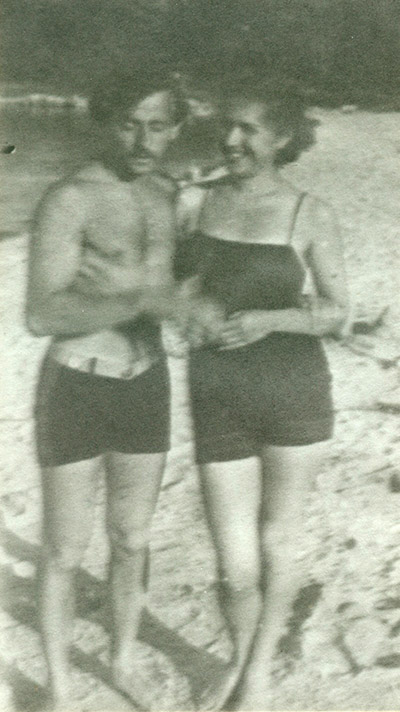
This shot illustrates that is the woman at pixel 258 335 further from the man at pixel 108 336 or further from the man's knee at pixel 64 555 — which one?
the man's knee at pixel 64 555

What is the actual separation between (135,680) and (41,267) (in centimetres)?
143

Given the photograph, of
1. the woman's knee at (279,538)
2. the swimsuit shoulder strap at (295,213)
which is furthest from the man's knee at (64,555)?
the swimsuit shoulder strap at (295,213)

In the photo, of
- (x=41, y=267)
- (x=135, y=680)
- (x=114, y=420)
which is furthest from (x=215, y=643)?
(x=41, y=267)

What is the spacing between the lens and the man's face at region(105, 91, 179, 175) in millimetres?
2947

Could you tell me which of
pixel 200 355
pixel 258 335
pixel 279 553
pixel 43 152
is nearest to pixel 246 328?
pixel 258 335

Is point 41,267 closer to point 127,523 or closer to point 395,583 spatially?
point 127,523

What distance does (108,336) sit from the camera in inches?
116

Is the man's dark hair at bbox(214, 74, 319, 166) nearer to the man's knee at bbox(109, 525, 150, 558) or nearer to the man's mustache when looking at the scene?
the man's mustache

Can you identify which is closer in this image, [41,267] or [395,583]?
[41,267]

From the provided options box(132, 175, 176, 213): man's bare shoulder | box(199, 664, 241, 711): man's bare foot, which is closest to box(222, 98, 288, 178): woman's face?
box(132, 175, 176, 213): man's bare shoulder

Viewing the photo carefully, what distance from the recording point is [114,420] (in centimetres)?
296

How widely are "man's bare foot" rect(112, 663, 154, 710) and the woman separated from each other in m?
0.36

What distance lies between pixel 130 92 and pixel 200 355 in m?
0.90

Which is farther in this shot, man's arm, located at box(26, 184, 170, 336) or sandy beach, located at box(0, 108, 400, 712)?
sandy beach, located at box(0, 108, 400, 712)
